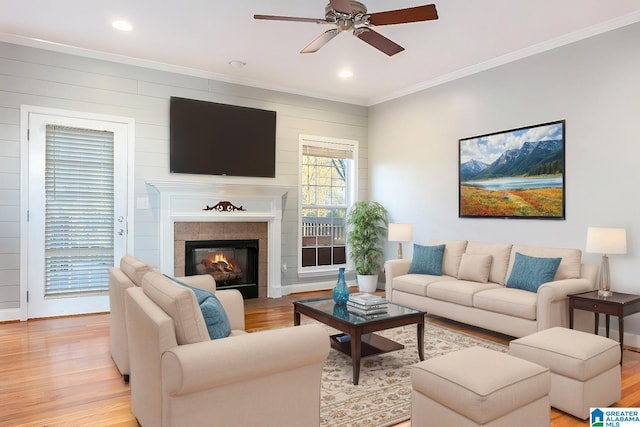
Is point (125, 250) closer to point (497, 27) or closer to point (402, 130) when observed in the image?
point (402, 130)

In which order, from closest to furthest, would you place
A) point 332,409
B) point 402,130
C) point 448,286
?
point 332,409
point 448,286
point 402,130

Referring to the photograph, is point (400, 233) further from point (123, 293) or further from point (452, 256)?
point (123, 293)

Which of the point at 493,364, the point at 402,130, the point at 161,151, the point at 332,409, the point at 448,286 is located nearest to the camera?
the point at 493,364

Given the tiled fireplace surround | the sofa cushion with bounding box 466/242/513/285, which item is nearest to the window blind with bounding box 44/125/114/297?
the tiled fireplace surround

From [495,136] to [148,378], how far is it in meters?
4.49

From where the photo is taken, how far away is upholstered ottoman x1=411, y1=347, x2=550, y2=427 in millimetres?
1947

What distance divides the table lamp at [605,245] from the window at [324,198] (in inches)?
144

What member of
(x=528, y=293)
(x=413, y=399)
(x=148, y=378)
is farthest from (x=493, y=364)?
(x=528, y=293)

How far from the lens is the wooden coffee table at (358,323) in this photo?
9.70 ft

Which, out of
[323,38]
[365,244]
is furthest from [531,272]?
[323,38]

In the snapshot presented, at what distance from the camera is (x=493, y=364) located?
2.18 m

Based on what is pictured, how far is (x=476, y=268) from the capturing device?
455 cm

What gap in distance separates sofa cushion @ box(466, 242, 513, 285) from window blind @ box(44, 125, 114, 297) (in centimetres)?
435

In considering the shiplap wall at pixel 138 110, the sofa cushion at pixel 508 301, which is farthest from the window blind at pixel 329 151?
the sofa cushion at pixel 508 301
